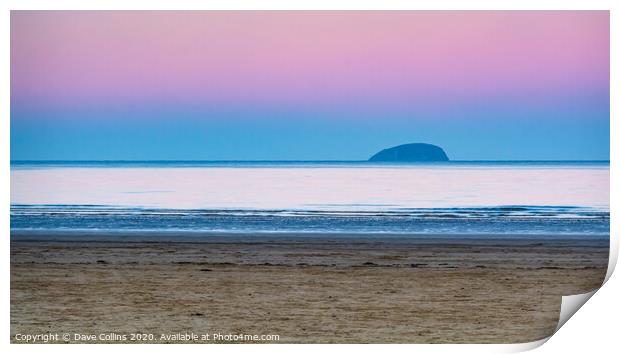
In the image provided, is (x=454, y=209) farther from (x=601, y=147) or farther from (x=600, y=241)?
(x=601, y=147)

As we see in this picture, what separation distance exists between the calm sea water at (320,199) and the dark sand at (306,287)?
0.94 meters

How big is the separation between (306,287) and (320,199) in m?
5.43

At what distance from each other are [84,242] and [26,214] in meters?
1.59

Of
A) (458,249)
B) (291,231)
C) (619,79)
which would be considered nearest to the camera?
(619,79)

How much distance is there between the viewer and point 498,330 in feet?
25.0

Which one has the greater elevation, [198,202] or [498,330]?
[198,202]

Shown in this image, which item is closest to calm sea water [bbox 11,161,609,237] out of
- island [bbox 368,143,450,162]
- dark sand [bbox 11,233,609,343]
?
island [bbox 368,143,450,162]

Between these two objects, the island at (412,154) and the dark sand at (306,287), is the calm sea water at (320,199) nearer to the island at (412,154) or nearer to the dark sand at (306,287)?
the island at (412,154)

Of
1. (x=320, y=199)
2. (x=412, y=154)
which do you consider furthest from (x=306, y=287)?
(x=320, y=199)

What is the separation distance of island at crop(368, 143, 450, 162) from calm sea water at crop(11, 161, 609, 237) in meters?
0.16

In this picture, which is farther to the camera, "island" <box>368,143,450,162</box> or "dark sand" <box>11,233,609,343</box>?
"island" <box>368,143,450,162</box>

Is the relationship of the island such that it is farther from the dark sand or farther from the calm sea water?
the dark sand

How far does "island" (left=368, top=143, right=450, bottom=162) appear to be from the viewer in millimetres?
11297

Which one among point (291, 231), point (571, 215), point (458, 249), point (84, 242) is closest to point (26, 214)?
point (84, 242)
